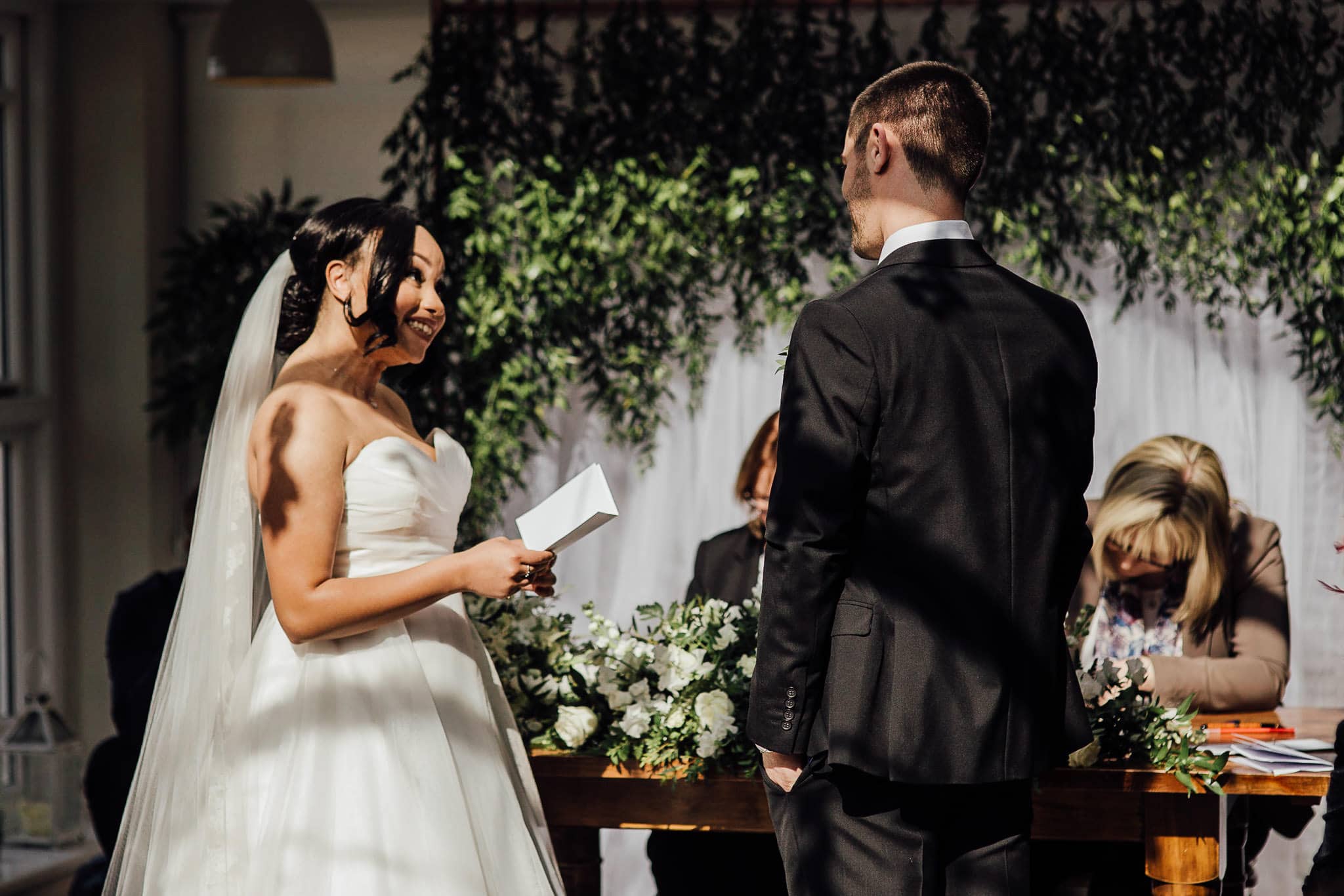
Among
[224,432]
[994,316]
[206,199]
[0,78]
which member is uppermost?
[0,78]

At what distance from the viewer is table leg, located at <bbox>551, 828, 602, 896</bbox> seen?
2910 millimetres

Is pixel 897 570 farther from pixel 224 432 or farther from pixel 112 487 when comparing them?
pixel 112 487

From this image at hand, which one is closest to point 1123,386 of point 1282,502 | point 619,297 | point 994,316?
point 1282,502

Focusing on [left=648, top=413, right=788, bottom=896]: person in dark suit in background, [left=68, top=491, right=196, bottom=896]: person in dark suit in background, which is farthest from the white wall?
[left=648, top=413, right=788, bottom=896]: person in dark suit in background

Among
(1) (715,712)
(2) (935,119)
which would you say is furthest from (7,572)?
(2) (935,119)

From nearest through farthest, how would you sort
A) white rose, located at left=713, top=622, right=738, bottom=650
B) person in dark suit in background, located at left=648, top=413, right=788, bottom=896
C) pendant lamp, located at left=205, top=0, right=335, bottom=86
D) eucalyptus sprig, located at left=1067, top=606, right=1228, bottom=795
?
eucalyptus sprig, located at left=1067, top=606, right=1228, bottom=795
white rose, located at left=713, top=622, right=738, bottom=650
person in dark suit in background, located at left=648, top=413, right=788, bottom=896
pendant lamp, located at left=205, top=0, right=335, bottom=86

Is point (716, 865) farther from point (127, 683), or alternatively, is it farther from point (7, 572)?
point (7, 572)

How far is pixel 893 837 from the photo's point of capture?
1956 mm

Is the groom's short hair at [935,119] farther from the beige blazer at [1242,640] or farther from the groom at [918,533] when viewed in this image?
the beige blazer at [1242,640]

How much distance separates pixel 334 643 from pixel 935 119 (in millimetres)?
1320

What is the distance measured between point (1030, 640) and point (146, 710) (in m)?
2.32

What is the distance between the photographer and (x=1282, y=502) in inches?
186

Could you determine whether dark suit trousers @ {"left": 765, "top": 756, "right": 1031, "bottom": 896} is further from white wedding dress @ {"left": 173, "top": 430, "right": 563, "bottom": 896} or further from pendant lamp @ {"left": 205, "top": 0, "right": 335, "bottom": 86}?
pendant lamp @ {"left": 205, "top": 0, "right": 335, "bottom": 86}

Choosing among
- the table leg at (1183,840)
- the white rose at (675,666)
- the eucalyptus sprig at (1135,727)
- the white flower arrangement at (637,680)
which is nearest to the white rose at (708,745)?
the white flower arrangement at (637,680)
